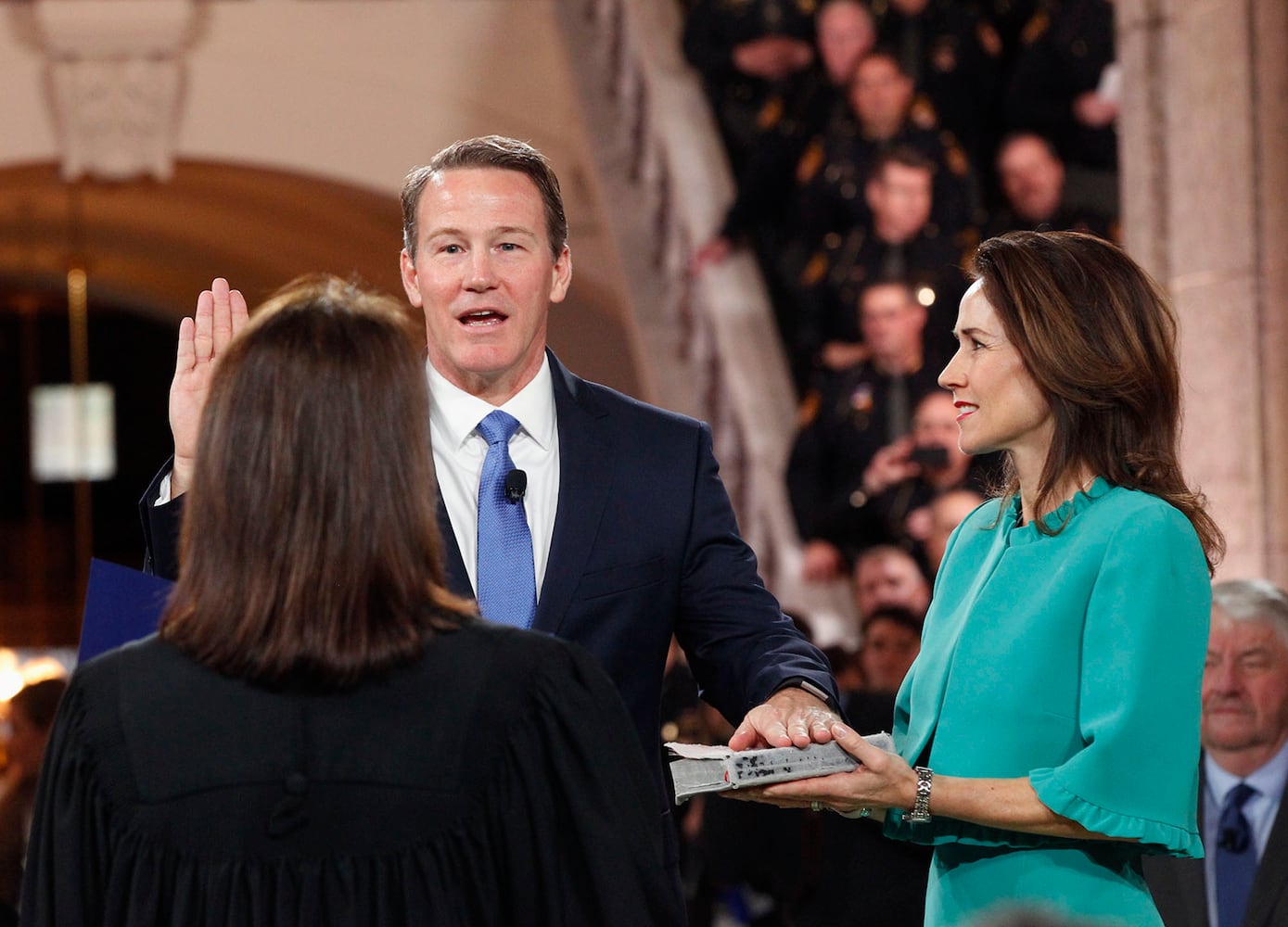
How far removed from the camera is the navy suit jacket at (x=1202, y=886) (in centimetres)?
350

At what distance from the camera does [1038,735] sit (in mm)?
2455

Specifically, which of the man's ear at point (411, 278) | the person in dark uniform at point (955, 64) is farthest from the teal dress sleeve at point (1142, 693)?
the person in dark uniform at point (955, 64)

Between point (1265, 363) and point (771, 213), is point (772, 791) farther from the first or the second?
point (771, 213)

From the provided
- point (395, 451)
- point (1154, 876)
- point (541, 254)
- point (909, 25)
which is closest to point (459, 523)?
point (541, 254)

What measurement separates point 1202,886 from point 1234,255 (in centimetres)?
188

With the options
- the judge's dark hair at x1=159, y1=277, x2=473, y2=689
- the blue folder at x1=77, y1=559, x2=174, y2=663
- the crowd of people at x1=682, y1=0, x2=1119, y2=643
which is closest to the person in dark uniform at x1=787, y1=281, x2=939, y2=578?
the crowd of people at x1=682, y1=0, x2=1119, y2=643

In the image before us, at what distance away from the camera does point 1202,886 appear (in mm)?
3617

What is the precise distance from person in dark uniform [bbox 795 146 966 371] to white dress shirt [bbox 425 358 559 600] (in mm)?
4083

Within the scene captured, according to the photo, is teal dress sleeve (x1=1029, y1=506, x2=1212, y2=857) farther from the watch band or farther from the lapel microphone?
the lapel microphone

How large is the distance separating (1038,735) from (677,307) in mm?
6217

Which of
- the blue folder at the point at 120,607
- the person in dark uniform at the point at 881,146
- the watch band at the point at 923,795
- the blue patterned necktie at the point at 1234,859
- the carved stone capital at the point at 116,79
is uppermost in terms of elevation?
the carved stone capital at the point at 116,79

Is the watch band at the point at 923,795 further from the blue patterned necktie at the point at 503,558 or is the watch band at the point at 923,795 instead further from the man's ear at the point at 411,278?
the man's ear at the point at 411,278

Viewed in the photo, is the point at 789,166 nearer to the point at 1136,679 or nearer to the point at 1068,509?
the point at 1068,509

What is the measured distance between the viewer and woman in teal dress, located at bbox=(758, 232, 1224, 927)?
7.80 feet
